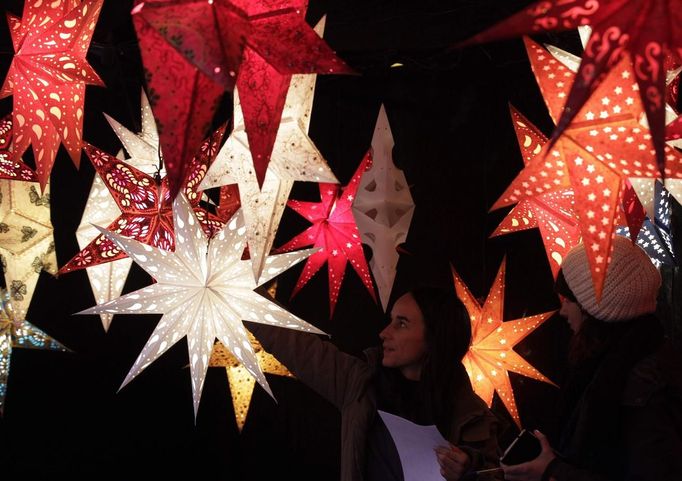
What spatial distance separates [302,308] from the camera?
371 cm

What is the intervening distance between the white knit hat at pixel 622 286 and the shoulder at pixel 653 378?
0.12 metres

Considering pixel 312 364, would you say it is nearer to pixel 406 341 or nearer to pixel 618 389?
pixel 406 341

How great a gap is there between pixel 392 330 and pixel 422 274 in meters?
1.15

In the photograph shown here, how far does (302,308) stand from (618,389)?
207 cm

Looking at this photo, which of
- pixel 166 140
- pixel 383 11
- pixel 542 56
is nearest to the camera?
pixel 166 140

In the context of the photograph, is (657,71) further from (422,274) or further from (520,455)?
(422,274)

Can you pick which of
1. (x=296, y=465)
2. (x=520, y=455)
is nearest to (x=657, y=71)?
(x=520, y=455)

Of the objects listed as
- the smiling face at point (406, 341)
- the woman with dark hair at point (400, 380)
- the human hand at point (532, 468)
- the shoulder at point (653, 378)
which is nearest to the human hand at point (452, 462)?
the woman with dark hair at point (400, 380)

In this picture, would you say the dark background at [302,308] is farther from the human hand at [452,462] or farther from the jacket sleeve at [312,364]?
the human hand at [452,462]

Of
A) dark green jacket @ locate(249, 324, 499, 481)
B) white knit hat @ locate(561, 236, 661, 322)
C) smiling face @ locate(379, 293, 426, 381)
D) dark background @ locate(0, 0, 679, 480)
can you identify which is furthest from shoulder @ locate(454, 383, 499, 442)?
dark background @ locate(0, 0, 679, 480)

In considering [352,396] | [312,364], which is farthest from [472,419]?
[312,364]

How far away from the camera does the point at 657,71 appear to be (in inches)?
51.5

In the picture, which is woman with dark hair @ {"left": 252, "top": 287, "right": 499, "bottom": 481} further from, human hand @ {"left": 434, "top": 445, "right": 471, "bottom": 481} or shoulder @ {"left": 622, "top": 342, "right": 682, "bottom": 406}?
shoulder @ {"left": 622, "top": 342, "right": 682, "bottom": 406}

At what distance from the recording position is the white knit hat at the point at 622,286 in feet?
6.25
